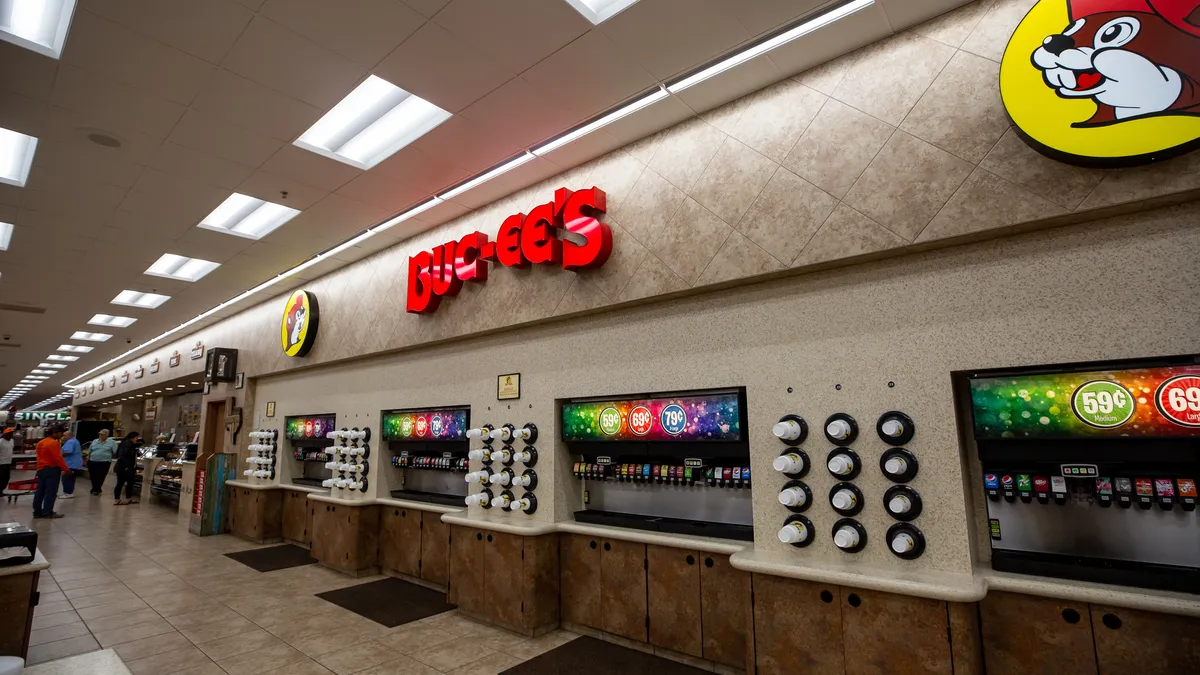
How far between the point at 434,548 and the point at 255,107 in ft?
14.8

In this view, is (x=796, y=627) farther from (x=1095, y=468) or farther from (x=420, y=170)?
(x=420, y=170)

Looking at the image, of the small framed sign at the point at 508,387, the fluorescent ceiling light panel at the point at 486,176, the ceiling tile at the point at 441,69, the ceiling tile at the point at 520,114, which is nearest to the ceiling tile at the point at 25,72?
the ceiling tile at the point at 441,69

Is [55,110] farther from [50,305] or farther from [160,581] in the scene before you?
[50,305]

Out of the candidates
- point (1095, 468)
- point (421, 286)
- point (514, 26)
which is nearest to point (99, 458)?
point (421, 286)

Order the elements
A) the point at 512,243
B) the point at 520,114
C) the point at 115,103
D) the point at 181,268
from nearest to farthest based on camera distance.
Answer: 1. the point at 115,103
2. the point at 520,114
3. the point at 512,243
4. the point at 181,268

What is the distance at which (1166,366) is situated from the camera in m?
2.65

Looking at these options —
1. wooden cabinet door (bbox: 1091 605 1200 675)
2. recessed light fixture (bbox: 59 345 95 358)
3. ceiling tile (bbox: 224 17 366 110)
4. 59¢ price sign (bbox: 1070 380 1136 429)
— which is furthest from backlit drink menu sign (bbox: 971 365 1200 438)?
recessed light fixture (bbox: 59 345 95 358)

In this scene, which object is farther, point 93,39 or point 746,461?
point 746,461

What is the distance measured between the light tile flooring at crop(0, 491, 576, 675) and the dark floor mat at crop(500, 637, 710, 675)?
154 millimetres

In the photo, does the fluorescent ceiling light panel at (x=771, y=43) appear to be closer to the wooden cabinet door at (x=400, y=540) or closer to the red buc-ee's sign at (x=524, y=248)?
the red buc-ee's sign at (x=524, y=248)

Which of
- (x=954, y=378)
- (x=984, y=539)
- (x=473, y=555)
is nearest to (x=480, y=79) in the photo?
(x=954, y=378)

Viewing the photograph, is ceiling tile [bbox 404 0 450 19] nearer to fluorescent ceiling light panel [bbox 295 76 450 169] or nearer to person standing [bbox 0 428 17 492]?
fluorescent ceiling light panel [bbox 295 76 450 169]

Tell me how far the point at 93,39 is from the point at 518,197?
10.5ft

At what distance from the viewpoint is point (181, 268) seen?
→ 8.23m
